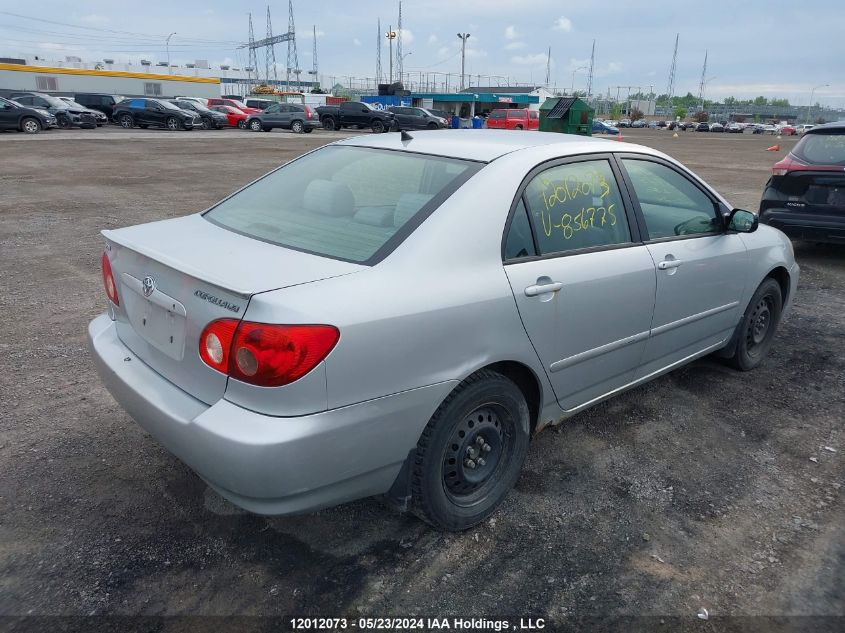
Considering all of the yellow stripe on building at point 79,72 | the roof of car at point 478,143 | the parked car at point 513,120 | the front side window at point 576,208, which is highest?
the yellow stripe on building at point 79,72

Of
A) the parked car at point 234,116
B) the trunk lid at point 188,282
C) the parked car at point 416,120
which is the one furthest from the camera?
the parked car at point 234,116

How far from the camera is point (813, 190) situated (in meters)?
7.27

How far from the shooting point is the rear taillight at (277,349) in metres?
2.11

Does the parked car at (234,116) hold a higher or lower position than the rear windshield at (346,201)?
lower

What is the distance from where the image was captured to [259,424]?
214 centimetres

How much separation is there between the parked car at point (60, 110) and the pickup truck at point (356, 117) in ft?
40.9

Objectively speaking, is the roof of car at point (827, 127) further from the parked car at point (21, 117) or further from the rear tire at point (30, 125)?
the rear tire at point (30, 125)

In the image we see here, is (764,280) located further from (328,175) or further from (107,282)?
(107,282)

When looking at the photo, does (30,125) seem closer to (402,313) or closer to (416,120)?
(416,120)

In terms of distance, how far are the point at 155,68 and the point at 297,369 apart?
322ft

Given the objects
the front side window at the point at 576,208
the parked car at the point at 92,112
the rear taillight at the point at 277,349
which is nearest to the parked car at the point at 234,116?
the parked car at the point at 92,112

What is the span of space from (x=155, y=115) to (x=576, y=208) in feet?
112

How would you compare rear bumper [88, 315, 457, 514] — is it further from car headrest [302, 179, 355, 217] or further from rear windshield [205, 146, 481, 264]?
car headrest [302, 179, 355, 217]

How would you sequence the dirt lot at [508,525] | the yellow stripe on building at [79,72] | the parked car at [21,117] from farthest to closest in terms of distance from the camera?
the yellow stripe on building at [79,72] < the parked car at [21,117] < the dirt lot at [508,525]
